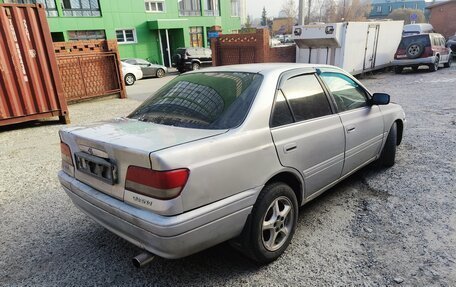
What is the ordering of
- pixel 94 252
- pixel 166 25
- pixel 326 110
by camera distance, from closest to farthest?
pixel 94 252 → pixel 326 110 → pixel 166 25

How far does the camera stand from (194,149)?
7.12 ft

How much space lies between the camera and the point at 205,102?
2783mm

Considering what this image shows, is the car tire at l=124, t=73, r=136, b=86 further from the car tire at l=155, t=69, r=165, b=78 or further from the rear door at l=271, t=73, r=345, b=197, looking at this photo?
the rear door at l=271, t=73, r=345, b=197

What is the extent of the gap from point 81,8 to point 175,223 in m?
25.8

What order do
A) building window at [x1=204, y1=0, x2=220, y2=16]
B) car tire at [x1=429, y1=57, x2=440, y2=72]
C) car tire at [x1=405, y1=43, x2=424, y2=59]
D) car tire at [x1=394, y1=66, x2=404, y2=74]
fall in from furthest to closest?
building window at [x1=204, y1=0, x2=220, y2=16] < car tire at [x1=394, y1=66, x2=404, y2=74] < car tire at [x1=429, y1=57, x2=440, y2=72] < car tire at [x1=405, y1=43, x2=424, y2=59]

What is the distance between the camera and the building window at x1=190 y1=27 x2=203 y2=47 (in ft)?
97.3

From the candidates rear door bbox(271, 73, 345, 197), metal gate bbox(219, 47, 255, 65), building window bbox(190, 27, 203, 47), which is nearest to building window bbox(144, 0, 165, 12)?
Result: building window bbox(190, 27, 203, 47)

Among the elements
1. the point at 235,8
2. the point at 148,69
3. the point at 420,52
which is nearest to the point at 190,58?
the point at 148,69

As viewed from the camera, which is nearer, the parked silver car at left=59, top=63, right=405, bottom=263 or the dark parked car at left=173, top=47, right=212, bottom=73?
the parked silver car at left=59, top=63, right=405, bottom=263

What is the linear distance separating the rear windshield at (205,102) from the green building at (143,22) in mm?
22964

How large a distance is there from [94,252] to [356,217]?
2593 millimetres

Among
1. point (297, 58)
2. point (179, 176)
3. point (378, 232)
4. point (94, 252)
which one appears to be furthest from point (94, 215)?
point (297, 58)

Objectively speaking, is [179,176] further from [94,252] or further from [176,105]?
[94,252]

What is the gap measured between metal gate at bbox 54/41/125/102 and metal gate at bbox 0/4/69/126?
10.3 feet
